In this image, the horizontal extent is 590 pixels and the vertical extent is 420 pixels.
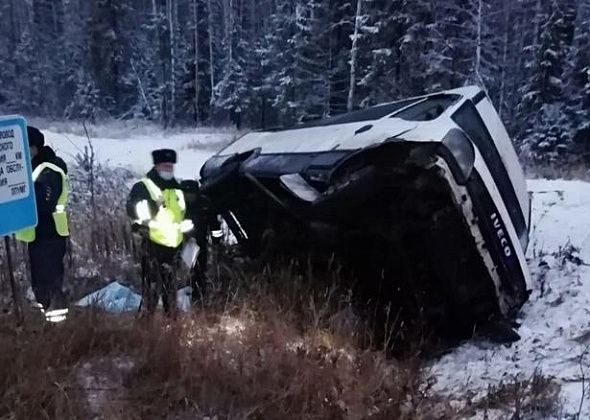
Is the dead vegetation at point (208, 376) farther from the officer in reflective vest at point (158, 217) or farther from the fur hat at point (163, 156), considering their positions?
the fur hat at point (163, 156)

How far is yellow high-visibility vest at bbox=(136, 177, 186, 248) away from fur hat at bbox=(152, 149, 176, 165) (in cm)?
18

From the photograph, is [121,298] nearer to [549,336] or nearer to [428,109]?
[428,109]

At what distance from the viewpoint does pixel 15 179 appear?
3.55 metres

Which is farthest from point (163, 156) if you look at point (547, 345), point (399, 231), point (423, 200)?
point (547, 345)

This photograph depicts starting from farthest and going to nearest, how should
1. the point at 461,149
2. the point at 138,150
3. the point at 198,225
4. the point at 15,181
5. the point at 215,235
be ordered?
the point at 138,150 → the point at 215,235 → the point at 198,225 → the point at 461,149 → the point at 15,181

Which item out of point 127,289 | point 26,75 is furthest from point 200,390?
point 26,75

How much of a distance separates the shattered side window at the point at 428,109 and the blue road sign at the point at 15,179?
107 inches

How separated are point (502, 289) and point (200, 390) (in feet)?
7.24

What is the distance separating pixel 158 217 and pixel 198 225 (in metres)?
0.73

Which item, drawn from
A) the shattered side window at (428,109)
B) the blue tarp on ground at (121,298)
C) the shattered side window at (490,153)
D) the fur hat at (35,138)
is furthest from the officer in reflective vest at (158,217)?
the shattered side window at (490,153)

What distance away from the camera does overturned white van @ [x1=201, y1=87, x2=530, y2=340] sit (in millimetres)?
3875

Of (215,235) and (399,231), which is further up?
(399,231)

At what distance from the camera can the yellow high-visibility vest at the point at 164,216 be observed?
461 cm

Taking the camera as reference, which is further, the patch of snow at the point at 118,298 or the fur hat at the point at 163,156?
the fur hat at the point at 163,156
